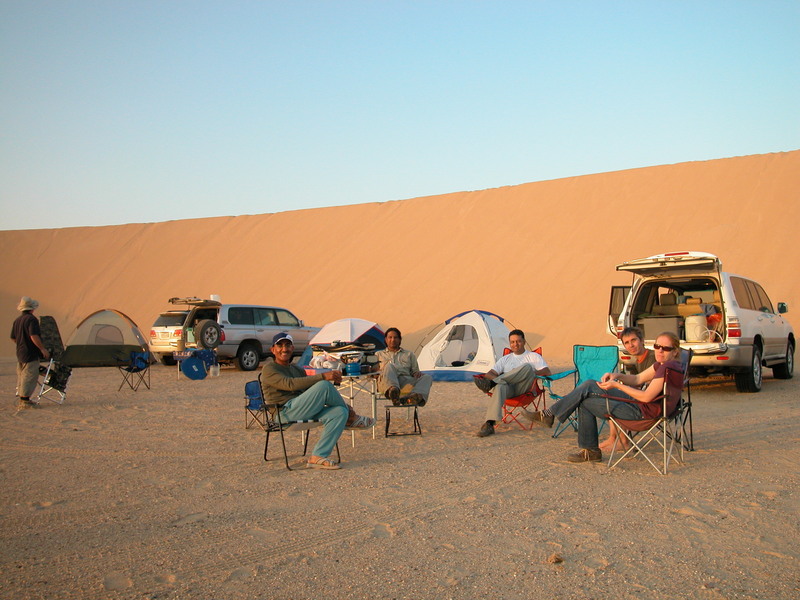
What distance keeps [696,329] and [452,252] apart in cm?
1833

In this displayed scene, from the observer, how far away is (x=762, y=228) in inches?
842

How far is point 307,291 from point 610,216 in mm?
12510

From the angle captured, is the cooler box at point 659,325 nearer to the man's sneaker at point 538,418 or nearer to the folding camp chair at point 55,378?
the man's sneaker at point 538,418

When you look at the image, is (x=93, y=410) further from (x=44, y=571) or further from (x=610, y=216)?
(x=610, y=216)

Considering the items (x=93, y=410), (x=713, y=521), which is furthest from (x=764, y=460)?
(x=93, y=410)

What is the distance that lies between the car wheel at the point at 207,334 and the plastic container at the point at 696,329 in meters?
9.09

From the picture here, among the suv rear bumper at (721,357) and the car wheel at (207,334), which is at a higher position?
the car wheel at (207,334)

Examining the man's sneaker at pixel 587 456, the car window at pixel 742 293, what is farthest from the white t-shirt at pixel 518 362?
the car window at pixel 742 293

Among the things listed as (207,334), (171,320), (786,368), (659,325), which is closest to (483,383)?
(659,325)

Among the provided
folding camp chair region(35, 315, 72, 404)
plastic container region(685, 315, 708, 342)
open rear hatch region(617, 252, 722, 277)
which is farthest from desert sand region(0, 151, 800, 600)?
open rear hatch region(617, 252, 722, 277)

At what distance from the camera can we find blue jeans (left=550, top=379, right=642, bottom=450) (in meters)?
5.41

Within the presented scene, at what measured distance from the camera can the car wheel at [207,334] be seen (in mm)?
14086

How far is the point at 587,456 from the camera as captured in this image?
5.59 m

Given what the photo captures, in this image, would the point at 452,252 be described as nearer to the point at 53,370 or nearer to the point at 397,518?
the point at 53,370
